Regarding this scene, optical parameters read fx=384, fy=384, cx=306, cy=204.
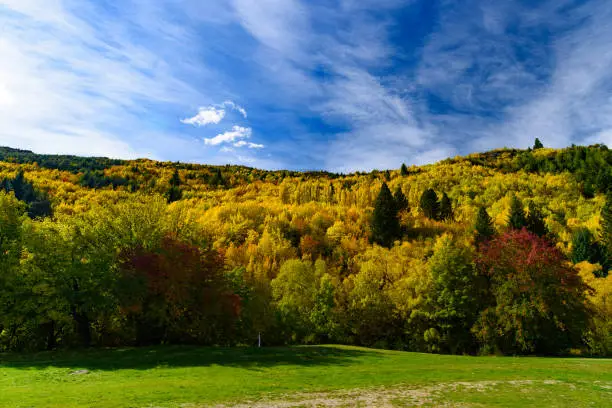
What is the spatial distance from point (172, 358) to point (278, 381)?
12493 millimetres

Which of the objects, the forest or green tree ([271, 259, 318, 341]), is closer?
the forest

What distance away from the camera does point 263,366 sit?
26.9 meters

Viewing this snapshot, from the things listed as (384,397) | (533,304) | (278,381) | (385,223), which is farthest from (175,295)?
(385,223)

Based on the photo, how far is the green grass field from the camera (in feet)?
52.6

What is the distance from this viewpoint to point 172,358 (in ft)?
97.6

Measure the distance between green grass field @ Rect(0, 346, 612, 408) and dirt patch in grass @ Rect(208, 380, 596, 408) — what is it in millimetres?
42

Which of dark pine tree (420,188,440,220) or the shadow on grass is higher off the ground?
dark pine tree (420,188,440,220)

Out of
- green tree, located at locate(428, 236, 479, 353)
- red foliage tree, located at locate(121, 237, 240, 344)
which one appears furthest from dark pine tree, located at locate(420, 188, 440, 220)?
red foliage tree, located at locate(121, 237, 240, 344)

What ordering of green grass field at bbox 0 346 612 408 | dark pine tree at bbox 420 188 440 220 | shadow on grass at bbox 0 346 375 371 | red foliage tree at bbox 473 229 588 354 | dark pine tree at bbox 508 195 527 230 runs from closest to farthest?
green grass field at bbox 0 346 612 408 < shadow on grass at bbox 0 346 375 371 < red foliage tree at bbox 473 229 588 354 < dark pine tree at bbox 508 195 527 230 < dark pine tree at bbox 420 188 440 220

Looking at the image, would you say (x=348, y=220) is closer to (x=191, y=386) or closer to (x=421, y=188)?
(x=421, y=188)

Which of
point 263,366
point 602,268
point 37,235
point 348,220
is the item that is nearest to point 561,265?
point 263,366

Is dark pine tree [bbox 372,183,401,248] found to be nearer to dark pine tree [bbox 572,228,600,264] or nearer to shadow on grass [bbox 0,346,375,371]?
dark pine tree [bbox 572,228,600,264]

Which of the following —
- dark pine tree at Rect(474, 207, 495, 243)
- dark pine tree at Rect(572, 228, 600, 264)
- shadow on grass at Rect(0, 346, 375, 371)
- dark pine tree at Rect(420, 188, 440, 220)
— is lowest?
shadow on grass at Rect(0, 346, 375, 371)

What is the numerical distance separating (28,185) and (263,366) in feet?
572
